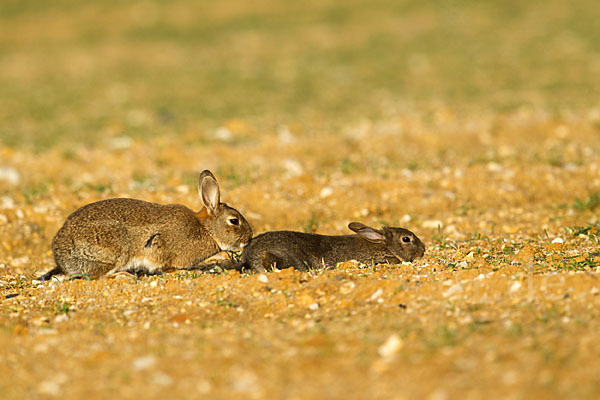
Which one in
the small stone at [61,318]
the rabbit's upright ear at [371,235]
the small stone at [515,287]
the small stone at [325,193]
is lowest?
the small stone at [325,193]

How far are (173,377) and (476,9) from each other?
2395cm

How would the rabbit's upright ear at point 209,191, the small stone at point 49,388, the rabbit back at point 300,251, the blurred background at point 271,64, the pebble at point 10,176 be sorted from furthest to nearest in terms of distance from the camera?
the blurred background at point 271,64
the pebble at point 10,176
the rabbit's upright ear at point 209,191
the rabbit back at point 300,251
the small stone at point 49,388

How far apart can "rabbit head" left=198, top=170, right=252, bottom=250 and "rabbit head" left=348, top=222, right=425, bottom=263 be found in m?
1.22

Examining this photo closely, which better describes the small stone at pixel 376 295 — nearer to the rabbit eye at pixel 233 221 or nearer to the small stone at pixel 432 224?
the rabbit eye at pixel 233 221

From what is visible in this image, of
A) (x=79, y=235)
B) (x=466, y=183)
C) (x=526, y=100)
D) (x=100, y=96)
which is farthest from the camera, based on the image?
(x=100, y=96)

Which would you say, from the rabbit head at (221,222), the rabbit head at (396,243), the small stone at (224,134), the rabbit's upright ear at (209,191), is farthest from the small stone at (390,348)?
the small stone at (224,134)

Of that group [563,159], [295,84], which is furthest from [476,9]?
[563,159]

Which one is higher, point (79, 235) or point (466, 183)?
point (79, 235)

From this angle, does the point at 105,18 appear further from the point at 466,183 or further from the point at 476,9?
the point at 466,183

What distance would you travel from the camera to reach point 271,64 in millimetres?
20906

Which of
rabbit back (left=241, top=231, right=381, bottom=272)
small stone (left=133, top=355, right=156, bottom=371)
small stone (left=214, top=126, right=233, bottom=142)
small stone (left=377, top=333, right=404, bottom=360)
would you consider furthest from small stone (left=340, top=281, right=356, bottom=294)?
small stone (left=214, top=126, right=233, bottom=142)

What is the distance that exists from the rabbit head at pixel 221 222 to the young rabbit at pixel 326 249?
0.29 metres

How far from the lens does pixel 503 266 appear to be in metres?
6.02

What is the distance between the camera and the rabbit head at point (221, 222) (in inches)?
285
